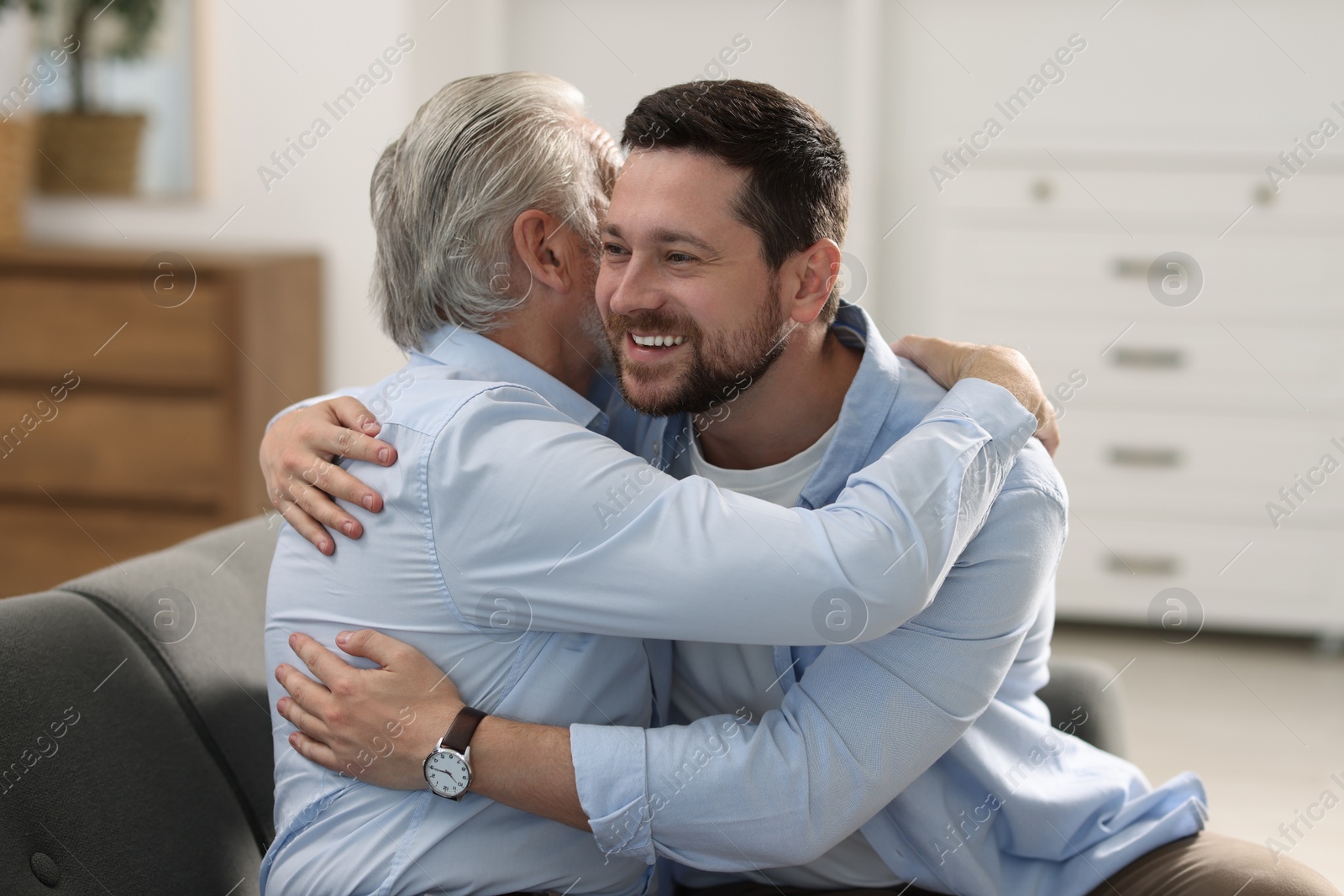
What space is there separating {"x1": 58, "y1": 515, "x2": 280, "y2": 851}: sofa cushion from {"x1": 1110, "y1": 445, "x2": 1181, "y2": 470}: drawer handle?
112 inches

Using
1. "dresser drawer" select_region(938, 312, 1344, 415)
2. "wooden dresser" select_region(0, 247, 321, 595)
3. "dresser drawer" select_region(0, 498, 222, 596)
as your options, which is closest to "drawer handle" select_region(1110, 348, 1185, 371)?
"dresser drawer" select_region(938, 312, 1344, 415)

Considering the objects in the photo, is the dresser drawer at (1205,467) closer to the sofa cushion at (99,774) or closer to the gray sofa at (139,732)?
the gray sofa at (139,732)

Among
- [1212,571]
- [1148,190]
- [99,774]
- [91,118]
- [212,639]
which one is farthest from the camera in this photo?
[91,118]

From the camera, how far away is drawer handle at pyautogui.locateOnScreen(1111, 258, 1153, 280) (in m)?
3.70

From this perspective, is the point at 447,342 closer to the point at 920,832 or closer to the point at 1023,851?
the point at 920,832

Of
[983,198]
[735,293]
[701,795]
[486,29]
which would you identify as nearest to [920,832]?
[701,795]

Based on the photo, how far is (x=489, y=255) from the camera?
148cm

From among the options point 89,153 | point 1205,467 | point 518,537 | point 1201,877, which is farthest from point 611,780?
point 89,153

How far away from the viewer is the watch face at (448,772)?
49.0 inches

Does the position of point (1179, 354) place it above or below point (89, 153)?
below

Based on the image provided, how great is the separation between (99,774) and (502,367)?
61 centimetres

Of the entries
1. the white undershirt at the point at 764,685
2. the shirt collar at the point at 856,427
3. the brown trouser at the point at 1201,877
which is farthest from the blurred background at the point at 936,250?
the shirt collar at the point at 856,427

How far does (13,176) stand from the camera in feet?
12.1

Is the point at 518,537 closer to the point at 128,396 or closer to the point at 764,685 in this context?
the point at 764,685
